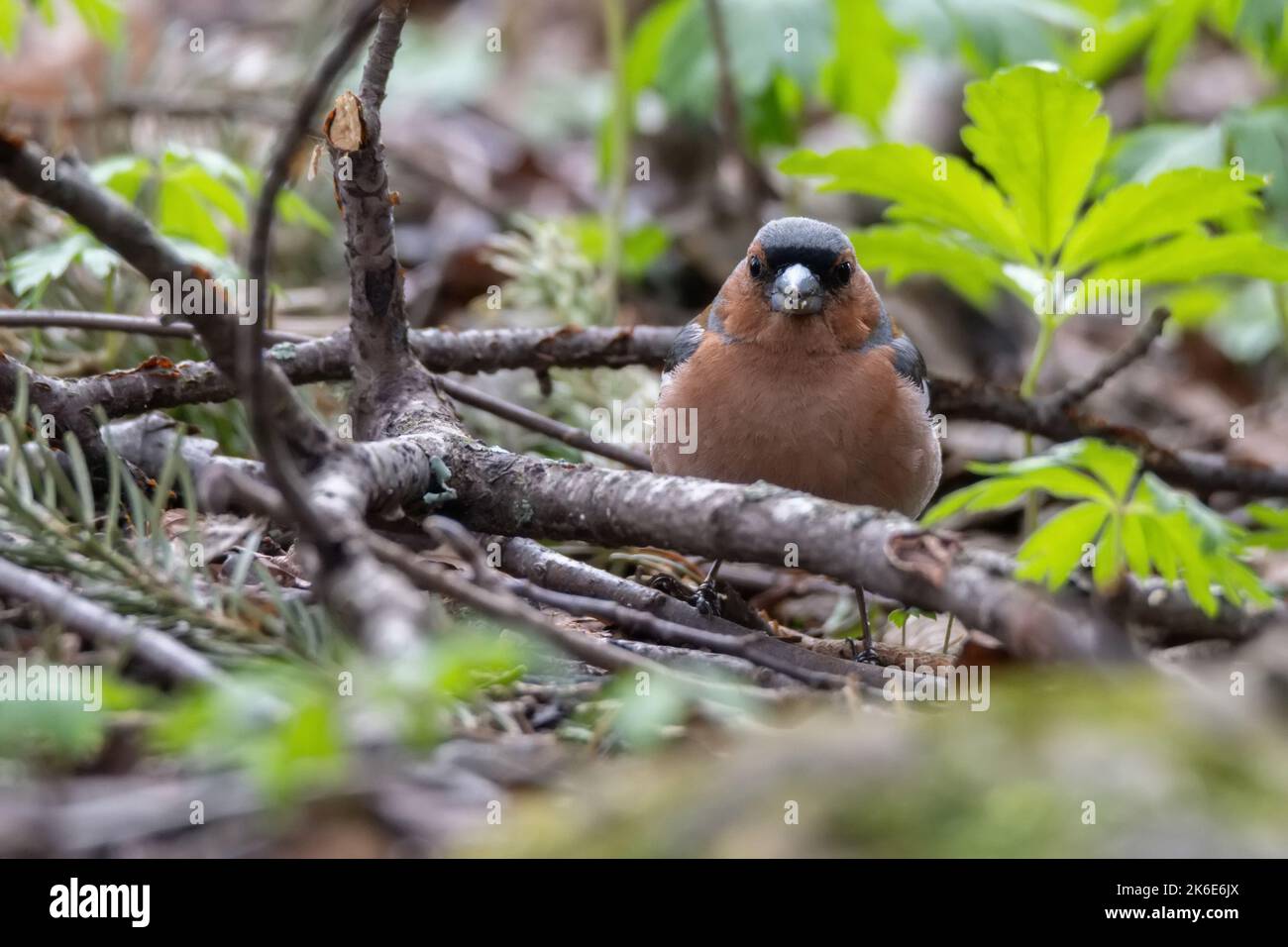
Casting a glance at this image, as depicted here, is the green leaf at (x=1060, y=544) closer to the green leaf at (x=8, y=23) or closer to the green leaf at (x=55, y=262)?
the green leaf at (x=55, y=262)

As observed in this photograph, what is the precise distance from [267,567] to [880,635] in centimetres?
217

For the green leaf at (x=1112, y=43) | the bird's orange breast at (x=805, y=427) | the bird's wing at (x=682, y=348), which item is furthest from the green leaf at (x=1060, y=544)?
the green leaf at (x=1112, y=43)

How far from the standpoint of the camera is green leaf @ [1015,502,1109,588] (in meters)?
2.43

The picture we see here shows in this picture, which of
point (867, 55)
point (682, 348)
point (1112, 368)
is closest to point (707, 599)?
point (682, 348)

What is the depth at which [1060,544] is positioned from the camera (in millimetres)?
2453

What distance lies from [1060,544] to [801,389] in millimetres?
1718

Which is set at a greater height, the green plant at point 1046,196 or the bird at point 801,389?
the green plant at point 1046,196

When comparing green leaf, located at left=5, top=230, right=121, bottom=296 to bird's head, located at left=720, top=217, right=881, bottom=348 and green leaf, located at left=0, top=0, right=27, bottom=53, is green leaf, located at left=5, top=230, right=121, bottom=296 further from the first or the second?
bird's head, located at left=720, top=217, right=881, bottom=348

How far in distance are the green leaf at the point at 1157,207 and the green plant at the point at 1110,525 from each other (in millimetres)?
1481

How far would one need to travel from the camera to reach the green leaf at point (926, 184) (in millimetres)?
3941

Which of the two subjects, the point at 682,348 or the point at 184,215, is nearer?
the point at 682,348

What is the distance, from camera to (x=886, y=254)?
180 inches

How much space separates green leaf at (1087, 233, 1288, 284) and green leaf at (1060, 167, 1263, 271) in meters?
0.09

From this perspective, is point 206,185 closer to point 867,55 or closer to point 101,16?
point 101,16
